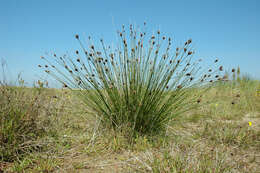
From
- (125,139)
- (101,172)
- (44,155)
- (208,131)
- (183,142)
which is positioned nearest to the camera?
(101,172)

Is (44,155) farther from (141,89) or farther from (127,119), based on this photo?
(141,89)

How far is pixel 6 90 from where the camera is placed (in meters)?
2.23

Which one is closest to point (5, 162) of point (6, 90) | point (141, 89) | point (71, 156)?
point (71, 156)

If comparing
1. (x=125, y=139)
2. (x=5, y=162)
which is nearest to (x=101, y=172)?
(x=125, y=139)

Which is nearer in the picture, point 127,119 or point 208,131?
point 127,119

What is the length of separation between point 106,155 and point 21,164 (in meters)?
0.75

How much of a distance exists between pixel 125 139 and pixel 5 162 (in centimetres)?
112

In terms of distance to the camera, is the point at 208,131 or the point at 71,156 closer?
the point at 71,156

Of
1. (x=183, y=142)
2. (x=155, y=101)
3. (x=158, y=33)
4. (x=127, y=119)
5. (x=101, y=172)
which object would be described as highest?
(x=158, y=33)

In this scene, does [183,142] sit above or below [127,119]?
below

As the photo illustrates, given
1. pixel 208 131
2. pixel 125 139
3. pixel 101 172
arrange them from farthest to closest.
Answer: pixel 208 131, pixel 125 139, pixel 101 172

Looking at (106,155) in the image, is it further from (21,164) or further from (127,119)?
(21,164)

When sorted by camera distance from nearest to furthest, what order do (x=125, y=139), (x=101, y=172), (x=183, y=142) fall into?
(x=101, y=172), (x=125, y=139), (x=183, y=142)

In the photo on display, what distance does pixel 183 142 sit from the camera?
2344mm
